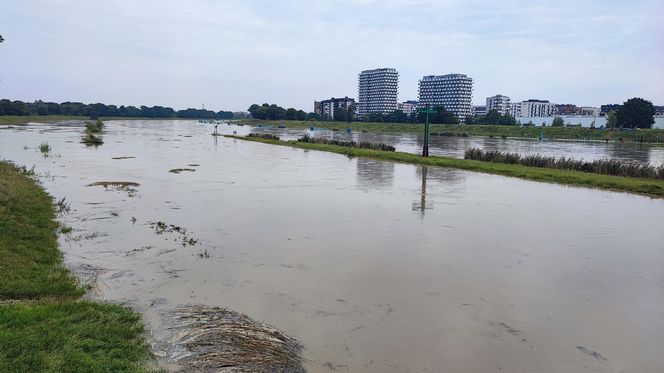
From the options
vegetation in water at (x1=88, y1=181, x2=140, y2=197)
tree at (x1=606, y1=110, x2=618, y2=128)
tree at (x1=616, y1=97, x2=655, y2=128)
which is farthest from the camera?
tree at (x1=606, y1=110, x2=618, y2=128)

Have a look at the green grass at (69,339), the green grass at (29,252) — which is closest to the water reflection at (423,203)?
the green grass at (29,252)

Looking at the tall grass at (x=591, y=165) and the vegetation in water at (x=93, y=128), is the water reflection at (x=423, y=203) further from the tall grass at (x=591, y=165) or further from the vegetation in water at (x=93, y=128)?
the vegetation in water at (x=93, y=128)

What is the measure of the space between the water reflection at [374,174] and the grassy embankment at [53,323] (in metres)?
15.4

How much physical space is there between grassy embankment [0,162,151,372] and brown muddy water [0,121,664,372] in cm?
60

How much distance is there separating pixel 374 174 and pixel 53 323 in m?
23.1

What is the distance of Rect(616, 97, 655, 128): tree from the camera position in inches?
3711

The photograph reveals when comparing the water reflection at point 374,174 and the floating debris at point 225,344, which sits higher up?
the water reflection at point 374,174

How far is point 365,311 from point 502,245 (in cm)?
621

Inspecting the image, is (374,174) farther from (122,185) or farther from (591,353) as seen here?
(591,353)

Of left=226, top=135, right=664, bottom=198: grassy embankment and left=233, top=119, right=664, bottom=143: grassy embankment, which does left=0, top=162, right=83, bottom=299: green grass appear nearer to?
left=226, top=135, right=664, bottom=198: grassy embankment

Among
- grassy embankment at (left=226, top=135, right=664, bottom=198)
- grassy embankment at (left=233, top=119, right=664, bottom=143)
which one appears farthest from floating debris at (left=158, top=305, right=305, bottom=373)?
grassy embankment at (left=233, top=119, right=664, bottom=143)

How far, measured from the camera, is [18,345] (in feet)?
18.0

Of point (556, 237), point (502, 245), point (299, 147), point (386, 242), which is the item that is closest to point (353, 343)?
point (386, 242)

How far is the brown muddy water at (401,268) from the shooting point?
24.0 ft
